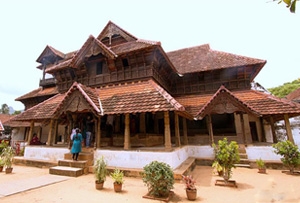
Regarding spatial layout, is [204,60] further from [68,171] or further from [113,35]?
[68,171]

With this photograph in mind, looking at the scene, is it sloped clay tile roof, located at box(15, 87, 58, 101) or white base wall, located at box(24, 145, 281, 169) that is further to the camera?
sloped clay tile roof, located at box(15, 87, 58, 101)

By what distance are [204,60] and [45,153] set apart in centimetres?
1366

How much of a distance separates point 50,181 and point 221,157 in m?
6.73

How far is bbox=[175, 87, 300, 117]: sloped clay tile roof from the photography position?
31.7 feet

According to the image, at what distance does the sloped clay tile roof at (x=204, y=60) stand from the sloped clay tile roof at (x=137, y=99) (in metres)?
5.66

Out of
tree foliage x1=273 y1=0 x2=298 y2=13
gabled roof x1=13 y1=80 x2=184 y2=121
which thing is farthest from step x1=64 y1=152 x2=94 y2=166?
tree foliage x1=273 y1=0 x2=298 y2=13

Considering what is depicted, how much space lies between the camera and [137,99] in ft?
28.3

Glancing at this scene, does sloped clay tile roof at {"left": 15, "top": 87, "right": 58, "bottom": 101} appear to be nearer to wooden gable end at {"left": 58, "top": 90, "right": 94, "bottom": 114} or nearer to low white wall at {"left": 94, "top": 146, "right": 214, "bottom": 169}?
wooden gable end at {"left": 58, "top": 90, "right": 94, "bottom": 114}

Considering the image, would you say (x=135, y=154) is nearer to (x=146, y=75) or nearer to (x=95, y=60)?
(x=146, y=75)

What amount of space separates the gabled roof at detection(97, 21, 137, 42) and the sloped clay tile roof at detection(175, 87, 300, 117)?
20.5ft

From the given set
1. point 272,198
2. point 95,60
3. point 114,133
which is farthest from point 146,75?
point 272,198

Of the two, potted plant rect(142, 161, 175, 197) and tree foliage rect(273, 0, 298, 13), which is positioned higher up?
tree foliage rect(273, 0, 298, 13)

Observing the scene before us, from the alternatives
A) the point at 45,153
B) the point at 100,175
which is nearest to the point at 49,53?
the point at 45,153

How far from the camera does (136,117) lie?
470 inches
